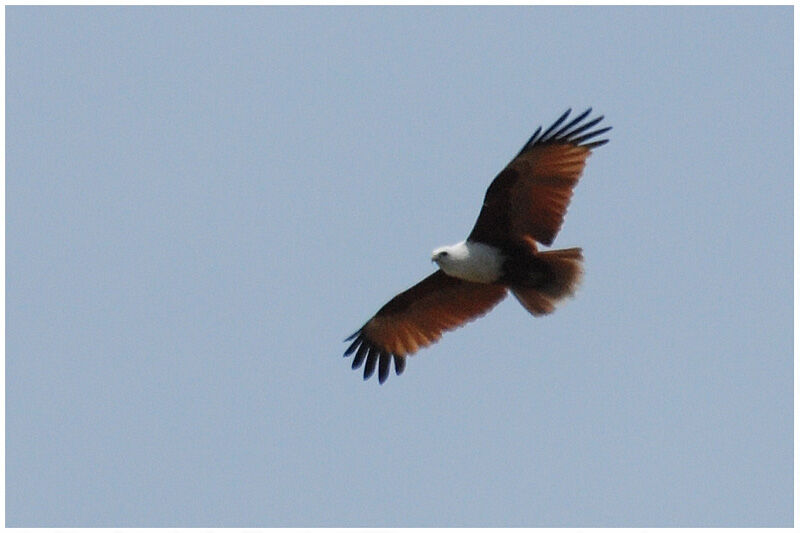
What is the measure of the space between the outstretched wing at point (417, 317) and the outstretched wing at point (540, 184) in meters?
1.11

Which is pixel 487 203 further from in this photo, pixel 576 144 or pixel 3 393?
pixel 3 393

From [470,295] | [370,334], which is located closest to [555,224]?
[470,295]

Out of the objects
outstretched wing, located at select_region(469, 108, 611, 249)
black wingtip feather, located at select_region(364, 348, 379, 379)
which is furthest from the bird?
black wingtip feather, located at select_region(364, 348, 379, 379)

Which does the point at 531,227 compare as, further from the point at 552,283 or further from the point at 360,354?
the point at 360,354

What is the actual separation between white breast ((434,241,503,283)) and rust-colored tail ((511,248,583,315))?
0.42 metres

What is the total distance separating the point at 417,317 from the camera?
17.9 meters

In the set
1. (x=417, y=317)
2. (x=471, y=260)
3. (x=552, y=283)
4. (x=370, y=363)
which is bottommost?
(x=370, y=363)

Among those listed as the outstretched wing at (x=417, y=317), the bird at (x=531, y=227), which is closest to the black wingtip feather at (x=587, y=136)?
the bird at (x=531, y=227)

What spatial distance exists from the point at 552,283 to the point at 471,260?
837 mm

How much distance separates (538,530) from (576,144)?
12.1 feet

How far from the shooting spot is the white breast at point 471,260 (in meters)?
16.4

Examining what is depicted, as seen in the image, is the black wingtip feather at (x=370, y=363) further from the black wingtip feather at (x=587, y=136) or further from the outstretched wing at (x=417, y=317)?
the black wingtip feather at (x=587, y=136)

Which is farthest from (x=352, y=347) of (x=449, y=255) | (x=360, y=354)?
(x=449, y=255)

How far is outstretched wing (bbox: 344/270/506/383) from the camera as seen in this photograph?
688 inches
